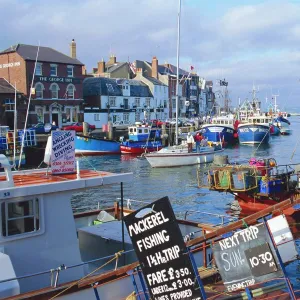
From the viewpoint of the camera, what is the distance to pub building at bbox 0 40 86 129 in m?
65.6

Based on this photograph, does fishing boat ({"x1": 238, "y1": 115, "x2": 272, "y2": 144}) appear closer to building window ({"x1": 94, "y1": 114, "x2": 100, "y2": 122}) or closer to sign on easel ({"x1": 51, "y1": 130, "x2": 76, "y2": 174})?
building window ({"x1": 94, "y1": 114, "x2": 100, "y2": 122})

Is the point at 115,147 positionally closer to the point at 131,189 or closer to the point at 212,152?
the point at 212,152

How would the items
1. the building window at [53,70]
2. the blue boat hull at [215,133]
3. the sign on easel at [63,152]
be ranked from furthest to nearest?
the blue boat hull at [215,133], the building window at [53,70], the sign on easel at [63,152]

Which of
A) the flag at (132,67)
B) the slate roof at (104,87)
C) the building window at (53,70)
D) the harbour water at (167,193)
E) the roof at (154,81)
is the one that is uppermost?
the flag at (132,67)

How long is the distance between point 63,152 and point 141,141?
5113cm

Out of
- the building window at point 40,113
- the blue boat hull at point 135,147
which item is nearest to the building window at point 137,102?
the building window at point 40,113

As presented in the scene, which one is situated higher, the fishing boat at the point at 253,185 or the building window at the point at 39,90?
the building window at the point at 39,90

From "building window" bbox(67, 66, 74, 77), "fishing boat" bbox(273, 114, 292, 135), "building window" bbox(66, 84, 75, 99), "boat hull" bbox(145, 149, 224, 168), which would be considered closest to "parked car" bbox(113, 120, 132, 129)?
"building window" bbox(66, 84, 75, 99)

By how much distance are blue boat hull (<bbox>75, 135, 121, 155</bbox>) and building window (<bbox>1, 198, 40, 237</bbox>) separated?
162ft

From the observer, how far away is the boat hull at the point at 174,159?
4860 cm

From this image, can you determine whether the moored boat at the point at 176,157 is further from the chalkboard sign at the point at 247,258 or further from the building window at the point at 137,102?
the building window at the point at 137,102

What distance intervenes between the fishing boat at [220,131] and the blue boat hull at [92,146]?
1982 cm

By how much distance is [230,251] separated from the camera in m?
7.36

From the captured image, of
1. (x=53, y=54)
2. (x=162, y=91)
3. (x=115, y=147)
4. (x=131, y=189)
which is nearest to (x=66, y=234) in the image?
(x=131, y=189)
